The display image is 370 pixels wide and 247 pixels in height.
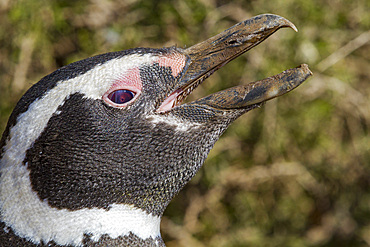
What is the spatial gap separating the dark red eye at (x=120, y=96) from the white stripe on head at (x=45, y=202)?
0.03 meters

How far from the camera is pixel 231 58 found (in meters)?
1.66

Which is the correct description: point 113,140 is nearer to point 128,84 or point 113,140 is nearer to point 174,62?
point 128,84

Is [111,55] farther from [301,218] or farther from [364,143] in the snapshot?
[301,218]

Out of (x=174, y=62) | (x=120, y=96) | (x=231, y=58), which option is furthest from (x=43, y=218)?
(x=231, y=58)

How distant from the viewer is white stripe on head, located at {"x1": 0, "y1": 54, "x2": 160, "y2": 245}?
58.9 inches

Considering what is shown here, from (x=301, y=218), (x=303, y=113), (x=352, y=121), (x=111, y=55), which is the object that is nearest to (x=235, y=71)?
(x=303, y=113)

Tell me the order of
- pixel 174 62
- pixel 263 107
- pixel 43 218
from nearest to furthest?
1. pixel 43 218
2. pixel 174 62
3. pixel 263 107

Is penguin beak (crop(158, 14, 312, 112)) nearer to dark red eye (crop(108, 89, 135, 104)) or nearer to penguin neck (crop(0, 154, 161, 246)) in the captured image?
dark red eye (crop(108, 89, 135, 104))

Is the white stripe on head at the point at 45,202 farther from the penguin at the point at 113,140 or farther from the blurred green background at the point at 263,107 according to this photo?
the blurred green background at the point at 263,107

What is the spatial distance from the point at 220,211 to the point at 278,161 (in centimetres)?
65

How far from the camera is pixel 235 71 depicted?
149 inches

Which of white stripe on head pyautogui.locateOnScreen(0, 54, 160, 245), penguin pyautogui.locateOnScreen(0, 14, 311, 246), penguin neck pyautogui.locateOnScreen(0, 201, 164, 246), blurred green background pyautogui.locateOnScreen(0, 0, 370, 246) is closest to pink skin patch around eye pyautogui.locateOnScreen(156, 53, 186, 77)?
penguin pyautogui.locateOnScreen(0, 14, 311, 246)

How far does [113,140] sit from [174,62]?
0.33 metres

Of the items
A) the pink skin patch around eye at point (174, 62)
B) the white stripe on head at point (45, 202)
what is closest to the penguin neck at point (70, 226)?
the white stripe on head at point (45, 202)
